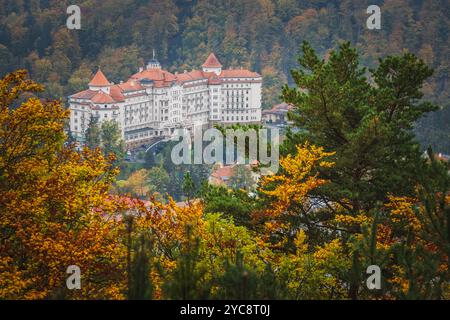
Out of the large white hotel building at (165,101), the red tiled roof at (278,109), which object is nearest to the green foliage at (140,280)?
the large white hotel building at (165,101)

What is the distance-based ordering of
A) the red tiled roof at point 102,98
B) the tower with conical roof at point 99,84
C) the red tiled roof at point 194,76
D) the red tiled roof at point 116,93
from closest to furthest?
the red tiled roof at point 102,98
the red tiled roof at point 116,93
the tower with conical roof at point 99,84
the red tiled roof at point 194,76

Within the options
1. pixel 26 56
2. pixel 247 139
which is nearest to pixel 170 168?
pixel 26 56

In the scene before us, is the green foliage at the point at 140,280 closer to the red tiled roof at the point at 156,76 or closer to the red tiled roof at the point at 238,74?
the red tiled roof at the point at 156,76

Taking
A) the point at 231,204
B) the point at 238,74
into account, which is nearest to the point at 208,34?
the point at 238,74

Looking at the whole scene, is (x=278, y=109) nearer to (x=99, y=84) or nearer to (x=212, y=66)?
(x=212, y=66)

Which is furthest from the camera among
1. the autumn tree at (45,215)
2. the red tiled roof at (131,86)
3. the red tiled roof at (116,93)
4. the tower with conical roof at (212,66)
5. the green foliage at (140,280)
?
the tower with conical roof at (212,66)
